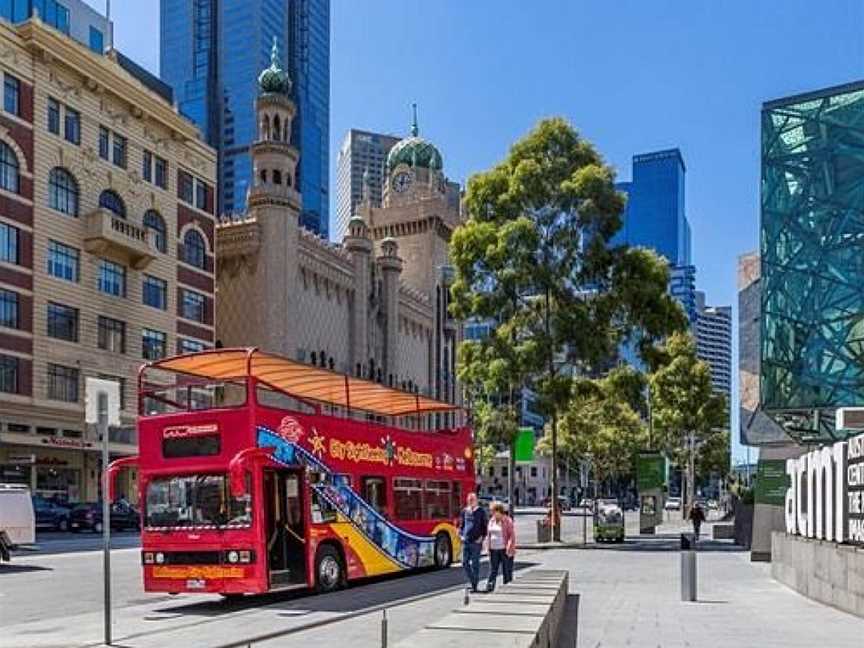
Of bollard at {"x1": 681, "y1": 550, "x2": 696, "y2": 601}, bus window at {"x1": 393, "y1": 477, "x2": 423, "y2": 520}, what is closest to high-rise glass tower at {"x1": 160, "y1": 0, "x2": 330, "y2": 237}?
bus window at {"x1": 393, "y1": 477, "x2": 423, "y2": 520}

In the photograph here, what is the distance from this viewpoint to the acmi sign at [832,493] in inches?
593

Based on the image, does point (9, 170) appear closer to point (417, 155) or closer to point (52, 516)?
point (52, 516)

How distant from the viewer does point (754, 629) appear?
13797mm

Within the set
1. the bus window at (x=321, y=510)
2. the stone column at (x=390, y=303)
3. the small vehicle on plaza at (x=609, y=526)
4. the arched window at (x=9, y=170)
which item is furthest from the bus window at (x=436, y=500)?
the stone column at (x=390, y=303)

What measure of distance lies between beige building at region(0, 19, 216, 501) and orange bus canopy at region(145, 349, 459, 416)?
3276cm

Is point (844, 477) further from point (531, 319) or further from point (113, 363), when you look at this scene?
point (113, 363)

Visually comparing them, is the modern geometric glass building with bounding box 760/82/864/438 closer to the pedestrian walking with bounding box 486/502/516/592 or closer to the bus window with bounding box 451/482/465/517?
the bus window with bounding box 451/482/465/517

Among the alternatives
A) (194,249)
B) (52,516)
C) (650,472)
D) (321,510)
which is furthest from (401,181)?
(321,510)

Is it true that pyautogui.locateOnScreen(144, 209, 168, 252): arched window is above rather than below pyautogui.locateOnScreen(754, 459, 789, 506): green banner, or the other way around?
above

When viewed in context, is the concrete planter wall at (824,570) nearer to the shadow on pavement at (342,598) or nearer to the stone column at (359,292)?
the shadow on pavement at (342,598)

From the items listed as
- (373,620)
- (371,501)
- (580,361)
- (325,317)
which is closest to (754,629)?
(373,620)

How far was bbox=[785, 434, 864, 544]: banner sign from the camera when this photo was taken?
15062 mm

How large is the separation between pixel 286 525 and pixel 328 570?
1549 mm

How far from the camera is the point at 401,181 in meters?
129
